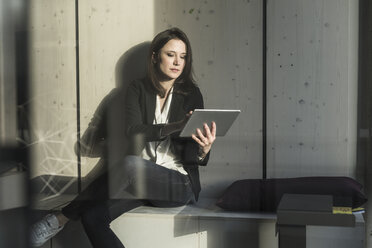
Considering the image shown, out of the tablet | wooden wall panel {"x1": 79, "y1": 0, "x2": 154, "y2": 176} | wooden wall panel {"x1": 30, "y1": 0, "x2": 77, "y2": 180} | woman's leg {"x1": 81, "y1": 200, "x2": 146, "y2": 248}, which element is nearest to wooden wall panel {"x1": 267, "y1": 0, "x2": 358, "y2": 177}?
the tablet

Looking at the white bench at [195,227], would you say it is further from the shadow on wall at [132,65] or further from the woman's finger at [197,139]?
the shadow on wall at [132,65]

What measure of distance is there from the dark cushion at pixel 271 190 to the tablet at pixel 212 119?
0.20 m

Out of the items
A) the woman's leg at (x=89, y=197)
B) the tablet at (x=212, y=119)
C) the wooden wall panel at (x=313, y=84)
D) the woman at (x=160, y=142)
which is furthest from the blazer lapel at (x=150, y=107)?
the wooden wall panel at (x=313, y=84)

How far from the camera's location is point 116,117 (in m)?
1.96

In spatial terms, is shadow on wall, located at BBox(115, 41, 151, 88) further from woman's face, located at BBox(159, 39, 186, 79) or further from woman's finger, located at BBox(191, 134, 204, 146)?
woman's finger, located at BBox(191, 134, 204, 146)

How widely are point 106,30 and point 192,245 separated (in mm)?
837

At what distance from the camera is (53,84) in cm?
206

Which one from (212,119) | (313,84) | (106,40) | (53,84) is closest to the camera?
(313,84)

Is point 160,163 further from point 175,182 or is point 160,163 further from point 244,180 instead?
point 244,180

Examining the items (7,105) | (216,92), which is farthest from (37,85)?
(216,92)

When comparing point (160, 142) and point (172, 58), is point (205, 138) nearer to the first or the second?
point (160, 142)

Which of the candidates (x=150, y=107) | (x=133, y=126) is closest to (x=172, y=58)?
(x=150, y=107)

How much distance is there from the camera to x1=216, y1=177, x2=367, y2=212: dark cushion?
175cm

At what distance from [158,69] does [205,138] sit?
0.97 feet
